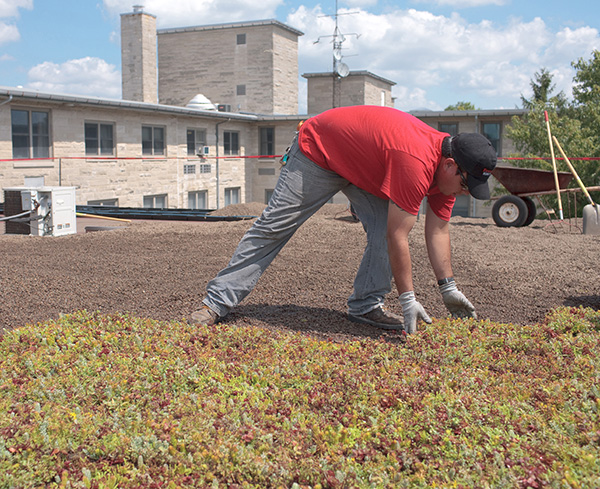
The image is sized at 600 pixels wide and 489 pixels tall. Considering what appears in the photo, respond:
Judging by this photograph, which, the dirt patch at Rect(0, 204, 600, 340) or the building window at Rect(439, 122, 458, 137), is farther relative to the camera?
the building window at Rect(439, 122, 458, 137)

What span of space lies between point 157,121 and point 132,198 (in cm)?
381

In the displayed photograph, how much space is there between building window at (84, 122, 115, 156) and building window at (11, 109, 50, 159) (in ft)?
5.91

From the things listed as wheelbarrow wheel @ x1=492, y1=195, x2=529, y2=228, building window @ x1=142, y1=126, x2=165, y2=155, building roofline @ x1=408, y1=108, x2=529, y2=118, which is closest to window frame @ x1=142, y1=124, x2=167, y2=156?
building window @ x1=142, y1=126, x2=165, y2=155

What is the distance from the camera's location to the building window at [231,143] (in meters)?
31.5

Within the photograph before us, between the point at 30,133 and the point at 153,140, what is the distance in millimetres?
6621

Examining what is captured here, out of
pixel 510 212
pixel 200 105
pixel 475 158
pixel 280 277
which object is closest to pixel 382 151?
pixel 475 158

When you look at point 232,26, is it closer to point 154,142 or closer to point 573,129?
point 154,142

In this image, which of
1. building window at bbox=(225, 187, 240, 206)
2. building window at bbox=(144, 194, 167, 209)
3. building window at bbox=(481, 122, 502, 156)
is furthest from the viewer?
building window at bbox=(225, 187, 240, 206)

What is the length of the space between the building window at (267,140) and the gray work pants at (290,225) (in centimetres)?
2929

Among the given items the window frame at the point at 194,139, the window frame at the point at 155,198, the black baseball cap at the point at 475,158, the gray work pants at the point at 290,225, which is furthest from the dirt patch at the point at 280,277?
the window frame at the point at 194,139

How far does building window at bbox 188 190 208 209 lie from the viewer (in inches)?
1127

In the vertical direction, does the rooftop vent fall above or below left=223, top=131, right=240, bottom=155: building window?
above

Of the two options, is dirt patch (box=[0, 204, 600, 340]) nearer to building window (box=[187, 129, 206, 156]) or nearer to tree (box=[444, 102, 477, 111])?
building window (box=[187, 129, 206, 156])

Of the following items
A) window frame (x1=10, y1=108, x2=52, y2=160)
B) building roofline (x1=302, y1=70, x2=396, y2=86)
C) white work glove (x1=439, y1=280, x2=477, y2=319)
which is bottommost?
white work glove (x1=439, y1=280, x2=477, y2=319)
